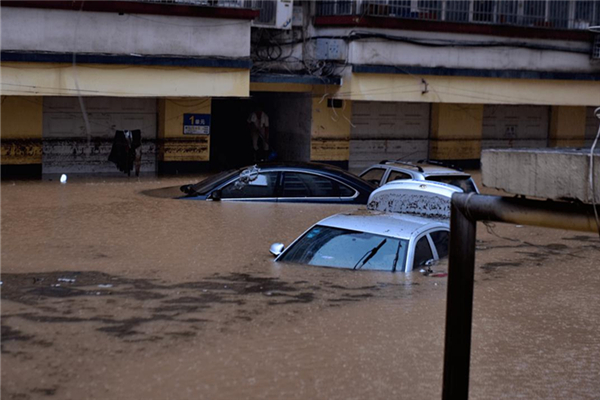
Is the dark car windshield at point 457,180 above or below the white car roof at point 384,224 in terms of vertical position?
above

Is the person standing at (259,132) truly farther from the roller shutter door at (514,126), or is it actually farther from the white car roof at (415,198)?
the white car roof at (415,198)

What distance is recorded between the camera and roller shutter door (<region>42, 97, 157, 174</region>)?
20141mm

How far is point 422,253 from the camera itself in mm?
9922

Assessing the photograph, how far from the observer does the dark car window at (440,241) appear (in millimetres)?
10250

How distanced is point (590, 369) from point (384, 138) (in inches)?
668

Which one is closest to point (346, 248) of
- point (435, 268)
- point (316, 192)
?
point (435, 268)

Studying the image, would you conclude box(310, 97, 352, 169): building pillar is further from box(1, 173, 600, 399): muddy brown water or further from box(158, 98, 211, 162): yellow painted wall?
box(1, 173, 600, 399): muddy brown water

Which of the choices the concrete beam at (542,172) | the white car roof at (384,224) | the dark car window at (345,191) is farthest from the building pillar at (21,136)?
the concrete beam at (542,172)

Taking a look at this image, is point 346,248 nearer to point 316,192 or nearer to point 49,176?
point 316,192

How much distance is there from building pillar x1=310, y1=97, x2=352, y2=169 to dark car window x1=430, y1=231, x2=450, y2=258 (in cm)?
1213

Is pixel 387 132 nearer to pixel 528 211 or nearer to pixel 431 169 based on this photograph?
pixel 431 169

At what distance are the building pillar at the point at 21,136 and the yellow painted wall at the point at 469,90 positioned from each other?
22.7 feet

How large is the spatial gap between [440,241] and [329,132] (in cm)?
1267

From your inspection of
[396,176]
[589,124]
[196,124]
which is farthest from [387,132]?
[396,176]
